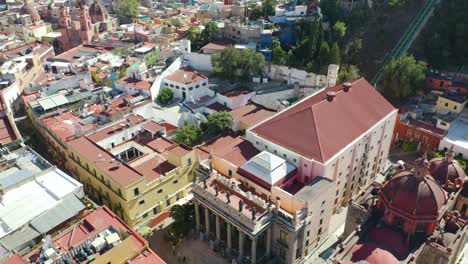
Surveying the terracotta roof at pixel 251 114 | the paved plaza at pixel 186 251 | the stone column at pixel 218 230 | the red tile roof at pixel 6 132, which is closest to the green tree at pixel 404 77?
the terracotta roof at pixel 251 114

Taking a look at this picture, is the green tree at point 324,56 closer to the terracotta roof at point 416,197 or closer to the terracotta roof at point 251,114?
the terracotta roof at point 251,114

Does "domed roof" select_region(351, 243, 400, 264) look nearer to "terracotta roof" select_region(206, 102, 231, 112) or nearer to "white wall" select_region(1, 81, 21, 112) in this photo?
"terracotta roof" select_region(206, 102, 231, 112)

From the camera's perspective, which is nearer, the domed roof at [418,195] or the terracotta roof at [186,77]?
the domed roof at [418,195]

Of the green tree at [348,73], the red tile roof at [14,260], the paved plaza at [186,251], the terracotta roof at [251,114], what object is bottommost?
the paved plaza at [186,251]

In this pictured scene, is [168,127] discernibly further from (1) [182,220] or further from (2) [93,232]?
(2) [93,232]

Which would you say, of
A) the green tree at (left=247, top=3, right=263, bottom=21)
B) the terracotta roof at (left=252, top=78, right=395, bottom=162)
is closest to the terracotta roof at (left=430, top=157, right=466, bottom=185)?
the terracotta roof at (left=252, top=78, right=395, bottom=162)

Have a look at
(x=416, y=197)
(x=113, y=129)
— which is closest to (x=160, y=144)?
(x=113, y=129)

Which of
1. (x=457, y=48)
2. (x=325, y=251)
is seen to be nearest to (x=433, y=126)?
(x=457, y=48)
